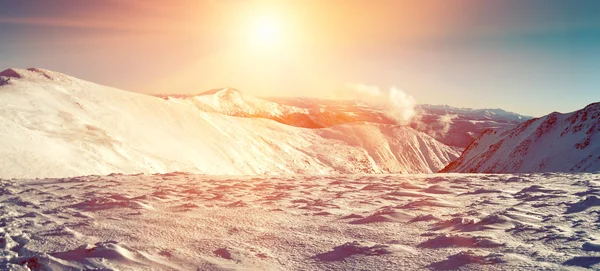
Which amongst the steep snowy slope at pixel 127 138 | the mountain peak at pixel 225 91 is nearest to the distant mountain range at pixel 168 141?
the steep snowy slope at pixel 127 138

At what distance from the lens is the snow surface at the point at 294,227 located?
13.0 feet

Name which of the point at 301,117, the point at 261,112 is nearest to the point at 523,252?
the point at 261,112

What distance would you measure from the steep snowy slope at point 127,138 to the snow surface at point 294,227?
5.90 metres

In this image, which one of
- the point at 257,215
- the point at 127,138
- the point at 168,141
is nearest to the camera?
the point at 257,215

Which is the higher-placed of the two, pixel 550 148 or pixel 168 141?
pixel 550 148

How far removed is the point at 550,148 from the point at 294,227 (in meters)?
24.5

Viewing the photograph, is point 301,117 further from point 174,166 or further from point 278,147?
point 174,166

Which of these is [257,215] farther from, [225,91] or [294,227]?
[225,91]

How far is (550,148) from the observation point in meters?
23.3

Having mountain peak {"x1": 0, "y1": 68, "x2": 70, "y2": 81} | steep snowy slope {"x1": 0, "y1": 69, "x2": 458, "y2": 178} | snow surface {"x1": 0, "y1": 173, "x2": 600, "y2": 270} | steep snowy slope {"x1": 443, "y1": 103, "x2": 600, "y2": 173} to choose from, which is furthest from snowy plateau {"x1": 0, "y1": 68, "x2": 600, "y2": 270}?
mountain peak {"x1": 0, "y1": 68, "x2": 70, "y2": 81}

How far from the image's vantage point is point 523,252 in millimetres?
4137

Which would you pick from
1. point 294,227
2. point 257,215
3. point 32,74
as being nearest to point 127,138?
point 32,74

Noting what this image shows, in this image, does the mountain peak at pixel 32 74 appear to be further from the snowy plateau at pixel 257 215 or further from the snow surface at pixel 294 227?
the snow surface at pixel 294 227

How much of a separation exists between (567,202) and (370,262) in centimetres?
534
